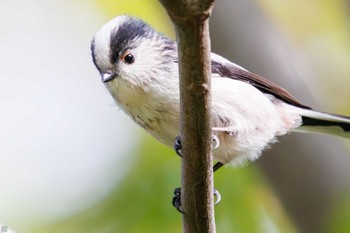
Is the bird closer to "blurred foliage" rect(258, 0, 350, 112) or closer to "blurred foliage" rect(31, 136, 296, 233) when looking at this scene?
"blurred foliage" rect(258, 0, 350, 112)

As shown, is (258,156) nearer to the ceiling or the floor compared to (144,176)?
nearer to the floor

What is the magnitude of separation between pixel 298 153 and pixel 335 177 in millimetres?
255

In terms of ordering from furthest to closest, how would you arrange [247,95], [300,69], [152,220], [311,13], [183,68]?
[311,13], [152,220], [300,69], [247,95], [183,68]

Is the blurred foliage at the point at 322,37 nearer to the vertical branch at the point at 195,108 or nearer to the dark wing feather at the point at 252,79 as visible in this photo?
the dark wing feather at the point at 252,79

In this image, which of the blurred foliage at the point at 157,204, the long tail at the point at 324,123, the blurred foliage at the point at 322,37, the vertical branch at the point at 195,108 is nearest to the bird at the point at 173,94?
the long tail at the point at 324,123

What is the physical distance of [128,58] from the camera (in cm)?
282

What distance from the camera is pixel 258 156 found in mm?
2900

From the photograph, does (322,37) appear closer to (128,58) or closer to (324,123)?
(324,123)

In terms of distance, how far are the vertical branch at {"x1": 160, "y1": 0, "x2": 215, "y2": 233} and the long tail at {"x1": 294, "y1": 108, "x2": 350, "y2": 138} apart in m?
1.23

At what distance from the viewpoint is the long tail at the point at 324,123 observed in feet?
10.2

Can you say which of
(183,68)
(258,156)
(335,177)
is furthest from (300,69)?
(183,68)

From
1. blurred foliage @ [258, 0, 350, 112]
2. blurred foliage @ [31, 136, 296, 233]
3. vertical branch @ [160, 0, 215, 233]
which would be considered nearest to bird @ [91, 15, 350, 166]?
blurred foliage @ [258, 0, 350, 112]

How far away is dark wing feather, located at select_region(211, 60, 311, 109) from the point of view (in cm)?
296

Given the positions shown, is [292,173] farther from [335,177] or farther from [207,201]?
[207,201]
